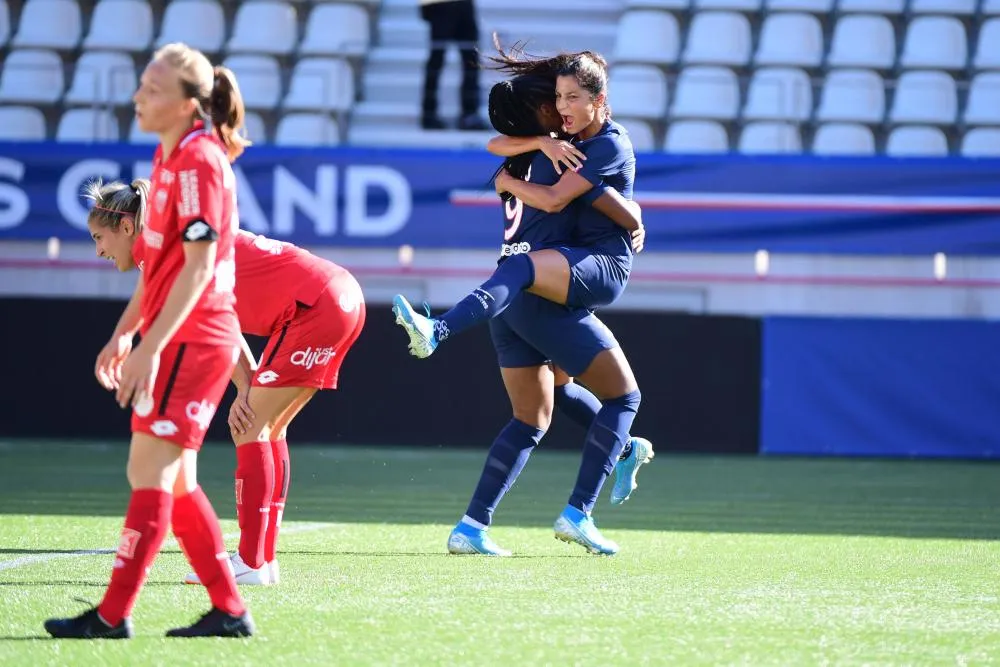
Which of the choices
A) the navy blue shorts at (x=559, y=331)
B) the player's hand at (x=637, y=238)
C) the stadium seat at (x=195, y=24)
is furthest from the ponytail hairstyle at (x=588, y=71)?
the stadium seat at (x=195, y=24)

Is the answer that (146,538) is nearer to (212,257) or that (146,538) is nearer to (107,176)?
(212,257)

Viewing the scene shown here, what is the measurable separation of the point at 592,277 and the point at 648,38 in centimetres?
1040

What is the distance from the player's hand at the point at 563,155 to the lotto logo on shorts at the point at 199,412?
7.36 ft

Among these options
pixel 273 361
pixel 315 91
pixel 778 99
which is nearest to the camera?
pixel 273 361

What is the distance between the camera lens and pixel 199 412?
368 centimetres

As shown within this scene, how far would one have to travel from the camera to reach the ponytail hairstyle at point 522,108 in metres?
5.85

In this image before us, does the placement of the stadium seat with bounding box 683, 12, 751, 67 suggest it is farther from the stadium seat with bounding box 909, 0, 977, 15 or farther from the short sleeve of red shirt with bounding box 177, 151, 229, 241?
the short sleeve of red shirt with bounding box 177, 151, 229, 241

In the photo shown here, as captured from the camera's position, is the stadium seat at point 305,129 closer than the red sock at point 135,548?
No

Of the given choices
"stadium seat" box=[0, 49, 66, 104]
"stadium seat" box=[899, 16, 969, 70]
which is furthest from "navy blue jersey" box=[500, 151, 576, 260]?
"stadium seat" box=[899, 16, 969, 70]

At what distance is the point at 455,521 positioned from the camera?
7.28m

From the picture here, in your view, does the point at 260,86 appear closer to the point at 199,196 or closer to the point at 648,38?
the point at 648,38

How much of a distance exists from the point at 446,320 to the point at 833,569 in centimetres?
162

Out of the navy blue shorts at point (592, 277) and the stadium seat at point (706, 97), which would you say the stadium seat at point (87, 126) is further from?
Result: the navy blue shorts at point (592, 277)

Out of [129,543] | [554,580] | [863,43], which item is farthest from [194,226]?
[863,43]
